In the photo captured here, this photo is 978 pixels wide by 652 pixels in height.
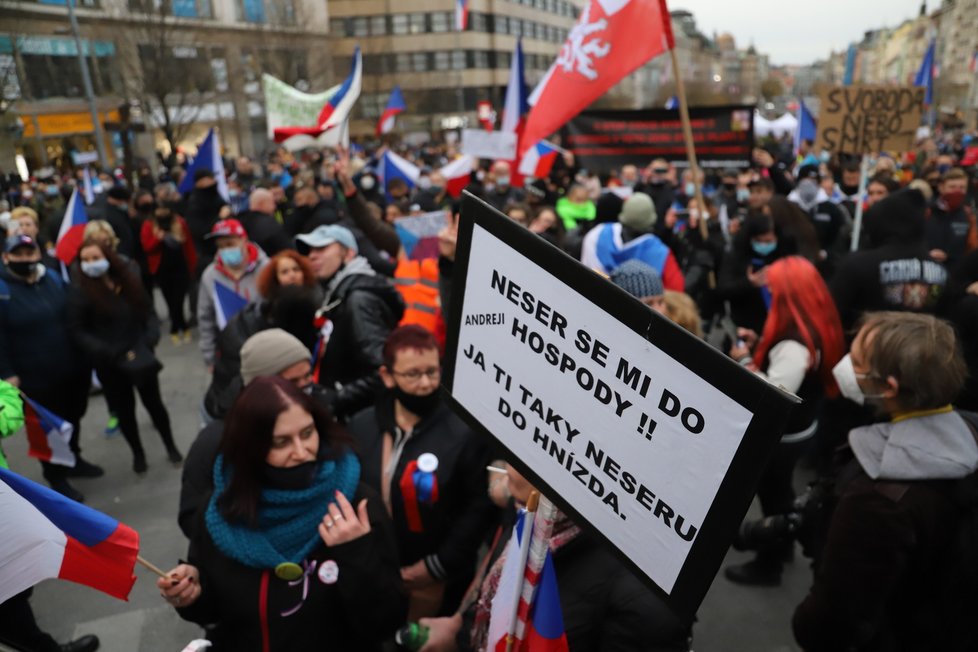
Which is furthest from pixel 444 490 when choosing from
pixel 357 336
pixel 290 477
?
pixel 357 336

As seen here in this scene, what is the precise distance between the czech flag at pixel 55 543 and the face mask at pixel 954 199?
667 cm

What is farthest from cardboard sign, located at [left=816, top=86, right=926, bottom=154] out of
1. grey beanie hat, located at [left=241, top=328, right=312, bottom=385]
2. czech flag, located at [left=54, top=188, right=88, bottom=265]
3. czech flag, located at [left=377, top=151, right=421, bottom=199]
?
czech flag, located at [left=54, top=188, right=88, bottom=265]

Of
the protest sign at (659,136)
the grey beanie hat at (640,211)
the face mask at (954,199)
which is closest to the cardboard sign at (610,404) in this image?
the grey beanie hat at (640,211)

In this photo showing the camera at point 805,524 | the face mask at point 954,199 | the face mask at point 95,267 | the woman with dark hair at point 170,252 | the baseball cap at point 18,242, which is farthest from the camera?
the woman with dark hair at point 170,252

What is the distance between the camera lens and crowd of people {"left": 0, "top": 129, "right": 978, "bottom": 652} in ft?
6.48

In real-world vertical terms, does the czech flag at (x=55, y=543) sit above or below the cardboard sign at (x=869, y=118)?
below

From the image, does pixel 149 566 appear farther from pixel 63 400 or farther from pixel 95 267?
pixel 63 400

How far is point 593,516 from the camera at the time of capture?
4.25 ft

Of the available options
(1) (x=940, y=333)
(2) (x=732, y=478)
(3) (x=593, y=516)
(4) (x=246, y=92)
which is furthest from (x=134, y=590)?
(4) (x=246, y=92)

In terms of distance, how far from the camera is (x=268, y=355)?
2.84 metres

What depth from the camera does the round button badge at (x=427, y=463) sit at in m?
2.65

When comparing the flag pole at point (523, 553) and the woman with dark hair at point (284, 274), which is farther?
the woman with dark hair at point (284, 274)

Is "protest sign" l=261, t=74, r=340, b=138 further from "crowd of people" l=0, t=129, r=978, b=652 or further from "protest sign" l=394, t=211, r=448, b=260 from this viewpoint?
"protest sign" l=394, t=211, r=448, b=260

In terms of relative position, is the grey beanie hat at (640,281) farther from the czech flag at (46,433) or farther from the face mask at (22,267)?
the face mask at (22,267)
